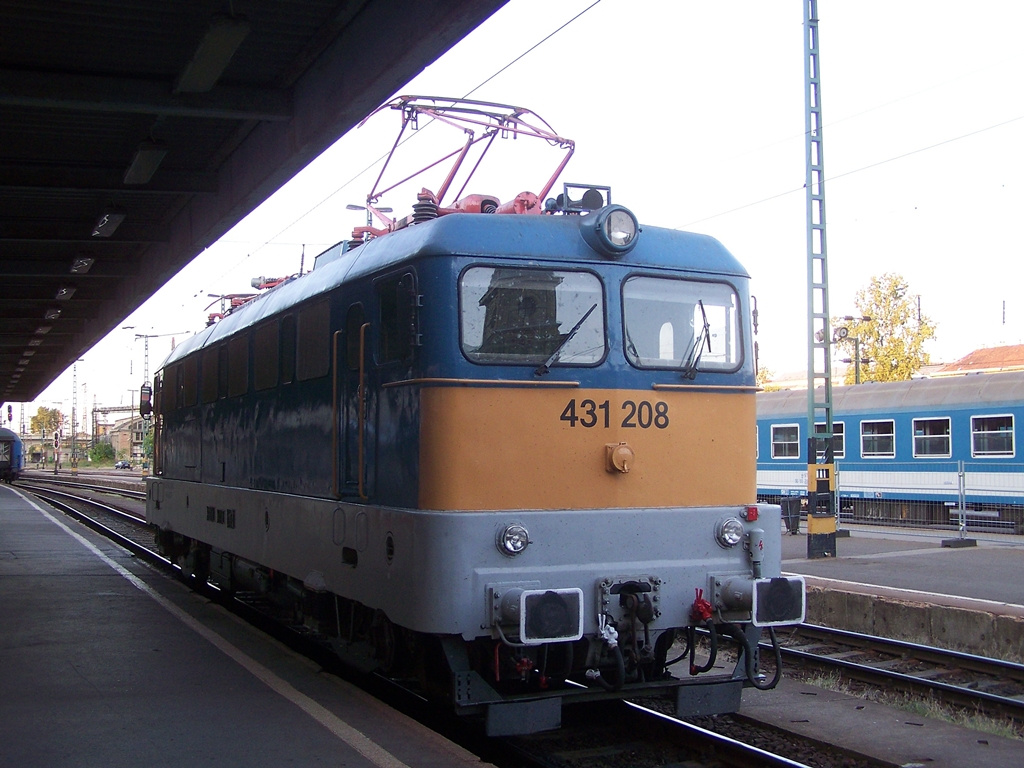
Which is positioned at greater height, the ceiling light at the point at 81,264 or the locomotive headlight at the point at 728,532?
the ceiling light at the point at 81,264

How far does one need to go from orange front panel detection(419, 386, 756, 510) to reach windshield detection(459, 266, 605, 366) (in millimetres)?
228

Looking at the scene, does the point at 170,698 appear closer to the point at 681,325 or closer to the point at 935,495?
the point at 681,325

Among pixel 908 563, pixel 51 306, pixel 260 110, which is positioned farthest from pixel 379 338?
Answer: pixel 51 306

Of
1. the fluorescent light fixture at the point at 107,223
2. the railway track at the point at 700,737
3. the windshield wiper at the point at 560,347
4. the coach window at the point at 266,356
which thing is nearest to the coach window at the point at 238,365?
the coach window at the point at 266,356

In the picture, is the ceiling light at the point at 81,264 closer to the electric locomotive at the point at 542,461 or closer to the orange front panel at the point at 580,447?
the electric locomotive at the point at 542,461

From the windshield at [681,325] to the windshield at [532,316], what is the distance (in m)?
0.28

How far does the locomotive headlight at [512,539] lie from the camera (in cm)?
608

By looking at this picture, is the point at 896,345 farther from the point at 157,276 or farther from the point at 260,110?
the point at 260,110

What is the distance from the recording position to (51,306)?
23484mm

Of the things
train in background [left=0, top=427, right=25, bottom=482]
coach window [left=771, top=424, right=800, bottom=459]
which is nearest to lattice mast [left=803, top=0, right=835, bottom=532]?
coach window [left=771, top=424, right=800, bottom=459]

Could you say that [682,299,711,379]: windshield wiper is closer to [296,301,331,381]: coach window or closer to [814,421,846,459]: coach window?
[296,301,331,381]: coach window

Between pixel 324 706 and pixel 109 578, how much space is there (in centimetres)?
824

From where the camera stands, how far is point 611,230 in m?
6.68

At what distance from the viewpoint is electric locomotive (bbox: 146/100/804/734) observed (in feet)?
20.0
